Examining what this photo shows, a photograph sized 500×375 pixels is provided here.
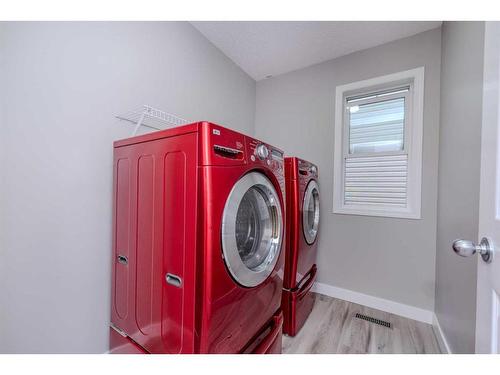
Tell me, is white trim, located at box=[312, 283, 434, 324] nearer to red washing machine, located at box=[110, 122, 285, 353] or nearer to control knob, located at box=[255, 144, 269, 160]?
red washing machine, located at box=[110, 122, 285, 353]

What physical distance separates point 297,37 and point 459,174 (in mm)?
1708

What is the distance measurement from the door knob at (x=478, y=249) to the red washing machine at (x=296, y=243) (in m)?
0.94

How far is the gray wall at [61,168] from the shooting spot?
97 centimetres

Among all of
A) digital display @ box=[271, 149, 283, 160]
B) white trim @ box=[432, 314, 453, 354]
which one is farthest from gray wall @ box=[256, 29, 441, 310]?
digital display @ box=[271, 149, 283, 160]

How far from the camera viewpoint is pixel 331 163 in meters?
2.27

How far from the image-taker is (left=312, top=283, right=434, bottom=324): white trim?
1.83 m

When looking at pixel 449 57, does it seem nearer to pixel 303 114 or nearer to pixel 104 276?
pixel 303 114

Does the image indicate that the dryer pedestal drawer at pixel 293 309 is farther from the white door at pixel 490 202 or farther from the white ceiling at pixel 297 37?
the white ceiling at pixel 297 37

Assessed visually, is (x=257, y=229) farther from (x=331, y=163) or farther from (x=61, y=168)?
(x=331, y=163)

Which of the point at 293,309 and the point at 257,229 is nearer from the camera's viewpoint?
the point at 257,229

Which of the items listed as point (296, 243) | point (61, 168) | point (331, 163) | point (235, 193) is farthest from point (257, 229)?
point (331, 163)

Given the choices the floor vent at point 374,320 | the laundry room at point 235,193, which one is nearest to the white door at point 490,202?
the laundry room at point 235,193

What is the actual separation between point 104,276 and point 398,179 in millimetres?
2524
